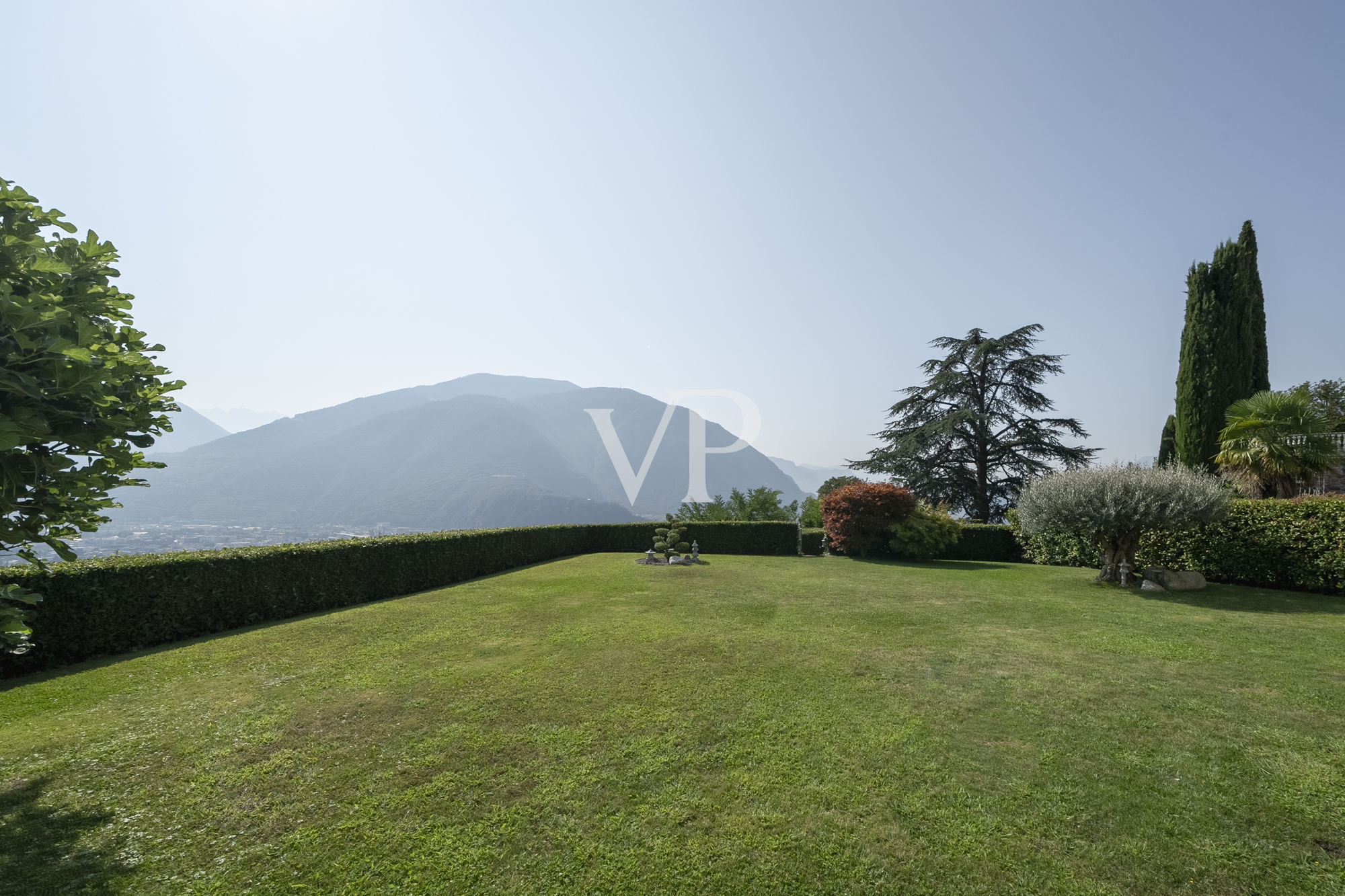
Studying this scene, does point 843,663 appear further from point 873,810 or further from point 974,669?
point 873,810

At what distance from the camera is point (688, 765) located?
4113mm

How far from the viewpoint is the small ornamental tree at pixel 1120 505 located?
11.2 meters

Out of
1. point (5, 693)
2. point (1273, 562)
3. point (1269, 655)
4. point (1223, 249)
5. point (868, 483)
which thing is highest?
point (1223, 249)

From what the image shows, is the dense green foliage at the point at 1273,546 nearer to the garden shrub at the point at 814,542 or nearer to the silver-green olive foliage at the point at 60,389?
the garden shrub at the point at 814,542

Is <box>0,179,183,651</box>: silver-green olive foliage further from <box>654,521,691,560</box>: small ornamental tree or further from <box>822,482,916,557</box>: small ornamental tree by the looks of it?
<box>822,482,916,557</box>: small ornamental tree

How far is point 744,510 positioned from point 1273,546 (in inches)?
759

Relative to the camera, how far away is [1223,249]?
62.1 feet

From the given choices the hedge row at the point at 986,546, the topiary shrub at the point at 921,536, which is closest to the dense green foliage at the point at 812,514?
the hedge row at the point at 986,546

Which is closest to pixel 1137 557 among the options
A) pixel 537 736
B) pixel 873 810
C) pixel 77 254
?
pixel 873 810

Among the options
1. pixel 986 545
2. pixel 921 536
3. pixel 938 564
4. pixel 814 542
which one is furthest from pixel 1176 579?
pixel 814 542

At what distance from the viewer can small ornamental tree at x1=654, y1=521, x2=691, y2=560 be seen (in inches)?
723

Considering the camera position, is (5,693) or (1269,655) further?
(1269,655)

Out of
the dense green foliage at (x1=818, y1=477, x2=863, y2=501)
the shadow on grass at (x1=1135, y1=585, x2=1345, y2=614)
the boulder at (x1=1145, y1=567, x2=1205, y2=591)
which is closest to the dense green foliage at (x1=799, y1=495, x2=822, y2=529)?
the dense green foliage at (x1=818, y1=477, x2=863, y2=501)

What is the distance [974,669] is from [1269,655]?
371 centimetres
